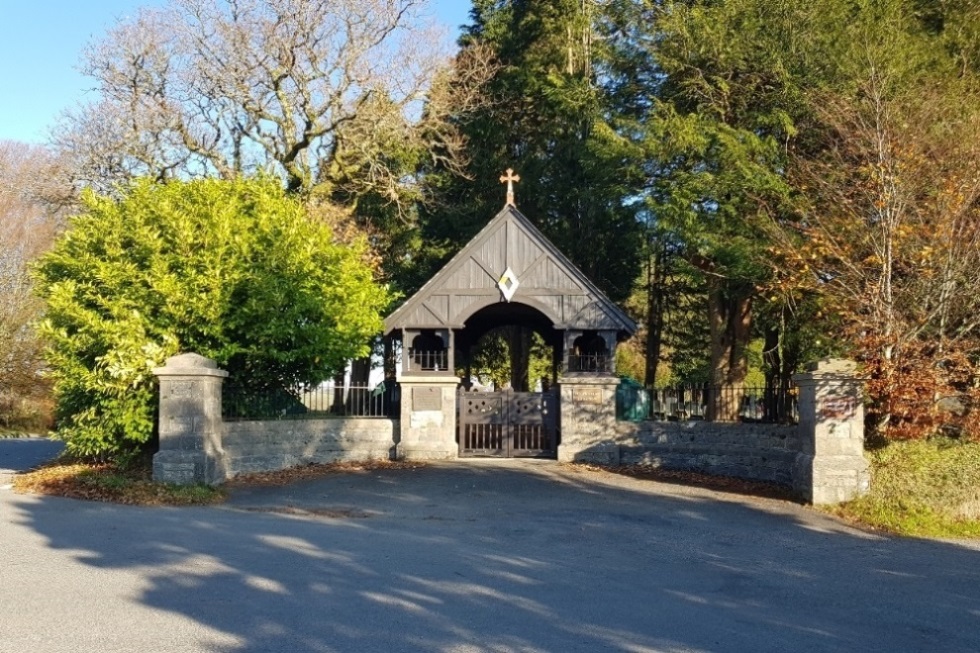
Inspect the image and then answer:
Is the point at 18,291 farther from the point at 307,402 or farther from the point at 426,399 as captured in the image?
the point at 426,399

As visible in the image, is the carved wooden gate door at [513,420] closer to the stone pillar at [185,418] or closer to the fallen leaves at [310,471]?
the fallen leaves at [310,471]

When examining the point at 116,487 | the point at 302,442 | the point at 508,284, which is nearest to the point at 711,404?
the point at 508,284

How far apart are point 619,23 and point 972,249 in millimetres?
12947

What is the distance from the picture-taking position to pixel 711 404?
1889 cm

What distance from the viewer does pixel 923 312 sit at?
1350 cm

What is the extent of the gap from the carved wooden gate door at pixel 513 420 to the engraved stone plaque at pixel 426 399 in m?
0.49

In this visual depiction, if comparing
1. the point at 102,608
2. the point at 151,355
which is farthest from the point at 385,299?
the point at 102,608

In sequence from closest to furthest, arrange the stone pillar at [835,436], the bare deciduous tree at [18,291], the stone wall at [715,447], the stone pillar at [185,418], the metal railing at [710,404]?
the stone pillar at [835,436] → the stone pillar at [185,418] → the stone wall at [715,447] → the metal railing at [710,404] → the bare deciduous tree at [18,291]

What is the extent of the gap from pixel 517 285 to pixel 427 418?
11.1ft

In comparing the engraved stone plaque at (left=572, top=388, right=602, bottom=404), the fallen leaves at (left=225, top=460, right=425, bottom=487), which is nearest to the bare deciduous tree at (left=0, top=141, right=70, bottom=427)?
the fallen leaves at (left=225, top=460, right=425, bottom=487)

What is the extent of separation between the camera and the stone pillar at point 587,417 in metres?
18.9

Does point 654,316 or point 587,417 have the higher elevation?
point 654,316

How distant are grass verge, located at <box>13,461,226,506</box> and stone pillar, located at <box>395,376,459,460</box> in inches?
217

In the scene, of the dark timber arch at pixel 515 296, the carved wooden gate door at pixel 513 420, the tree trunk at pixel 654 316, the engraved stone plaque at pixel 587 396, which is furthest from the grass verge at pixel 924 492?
the tree trunk at pixel 654 316
